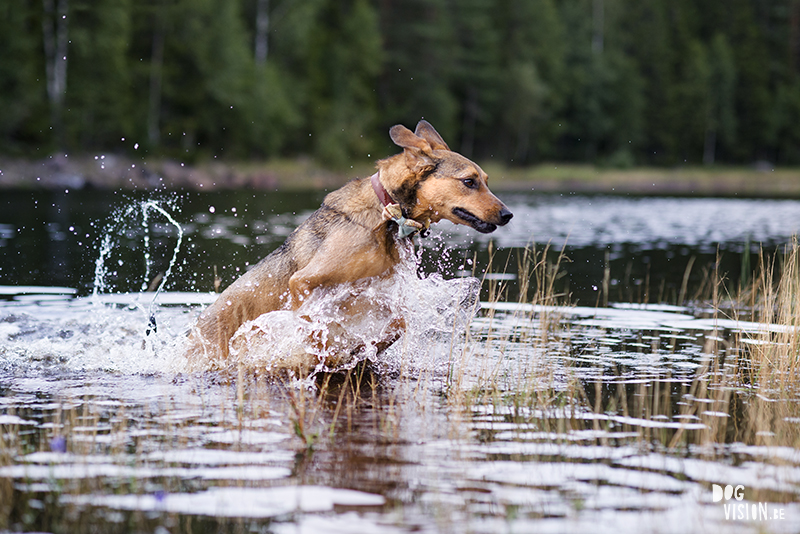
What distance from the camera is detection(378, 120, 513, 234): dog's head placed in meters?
7.20

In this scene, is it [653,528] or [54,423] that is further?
[54,423]

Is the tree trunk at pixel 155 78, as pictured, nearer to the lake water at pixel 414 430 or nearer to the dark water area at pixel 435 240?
the dark water area at pixel 435 240

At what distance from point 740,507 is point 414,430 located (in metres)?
2.25

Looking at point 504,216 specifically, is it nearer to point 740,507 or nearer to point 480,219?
point 480,219

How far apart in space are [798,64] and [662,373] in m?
101

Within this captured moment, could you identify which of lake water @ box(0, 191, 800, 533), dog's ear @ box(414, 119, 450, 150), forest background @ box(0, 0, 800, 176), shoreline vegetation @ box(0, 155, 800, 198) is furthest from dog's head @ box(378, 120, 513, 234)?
forest background @ box(0, 0, 800, 176)

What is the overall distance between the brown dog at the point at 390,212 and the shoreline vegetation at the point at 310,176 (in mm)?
30528

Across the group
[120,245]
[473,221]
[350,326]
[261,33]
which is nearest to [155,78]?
[261,33]

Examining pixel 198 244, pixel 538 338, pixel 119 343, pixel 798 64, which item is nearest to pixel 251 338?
pixel 119 343

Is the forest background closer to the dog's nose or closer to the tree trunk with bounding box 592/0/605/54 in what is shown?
the tree trunk with bounding box 592/0/605/54

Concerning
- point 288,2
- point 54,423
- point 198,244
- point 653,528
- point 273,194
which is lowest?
point 653,528

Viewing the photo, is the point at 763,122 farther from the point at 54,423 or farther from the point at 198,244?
the point at 54,423

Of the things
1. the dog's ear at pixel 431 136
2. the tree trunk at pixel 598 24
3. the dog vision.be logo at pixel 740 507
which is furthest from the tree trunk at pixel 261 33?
the dog vision.be logo at pixel 740 507

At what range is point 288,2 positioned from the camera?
5572cm
